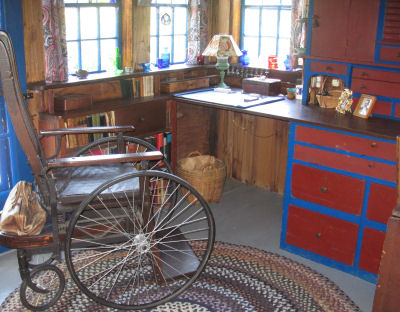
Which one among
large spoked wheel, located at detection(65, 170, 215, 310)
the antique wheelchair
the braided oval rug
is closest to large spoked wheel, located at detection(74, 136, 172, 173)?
the antique wheelchair

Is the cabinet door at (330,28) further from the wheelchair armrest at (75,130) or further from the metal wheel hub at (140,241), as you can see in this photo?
the metal wheel hub at (140,241)

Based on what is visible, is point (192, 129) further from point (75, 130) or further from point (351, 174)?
point (351, 174)

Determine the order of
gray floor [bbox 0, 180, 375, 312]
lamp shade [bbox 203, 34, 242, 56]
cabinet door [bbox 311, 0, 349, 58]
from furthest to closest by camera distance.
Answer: lamp shade [bbox 203, 34, 242, 56] < cabinet door [bbox 311, 0, 349, 58] < gray floor [bbox 0, 180, 375, 312]

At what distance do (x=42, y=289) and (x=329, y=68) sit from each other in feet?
7.78

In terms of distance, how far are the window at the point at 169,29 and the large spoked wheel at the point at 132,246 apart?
180 centimetres

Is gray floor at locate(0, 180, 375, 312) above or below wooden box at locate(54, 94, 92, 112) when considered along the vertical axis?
below

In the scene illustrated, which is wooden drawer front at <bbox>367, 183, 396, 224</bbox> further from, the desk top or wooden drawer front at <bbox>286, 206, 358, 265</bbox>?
the desk top

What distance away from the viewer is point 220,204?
4.19 m

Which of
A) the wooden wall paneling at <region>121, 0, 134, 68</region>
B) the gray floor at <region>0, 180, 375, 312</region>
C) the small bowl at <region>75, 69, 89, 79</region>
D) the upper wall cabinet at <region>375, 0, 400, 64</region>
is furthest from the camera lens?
the wooden wall paneling at <region>121, 0, 134, 68</region>

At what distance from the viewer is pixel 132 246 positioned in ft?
9.21

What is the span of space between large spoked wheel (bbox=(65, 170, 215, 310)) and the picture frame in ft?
4.15

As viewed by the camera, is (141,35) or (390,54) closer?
(390,54)

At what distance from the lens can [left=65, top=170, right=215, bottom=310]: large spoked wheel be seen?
8.70 ft

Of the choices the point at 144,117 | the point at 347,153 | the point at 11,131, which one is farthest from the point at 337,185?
the point at 11,131
